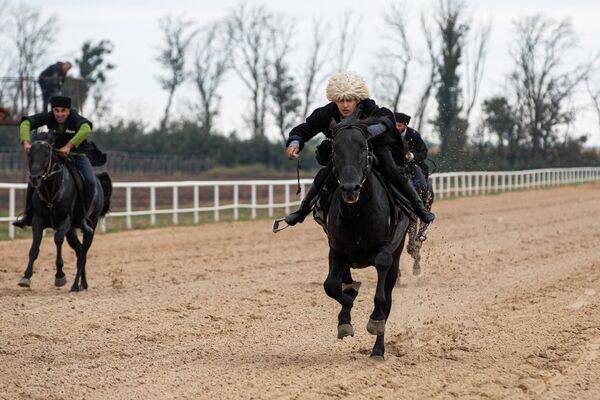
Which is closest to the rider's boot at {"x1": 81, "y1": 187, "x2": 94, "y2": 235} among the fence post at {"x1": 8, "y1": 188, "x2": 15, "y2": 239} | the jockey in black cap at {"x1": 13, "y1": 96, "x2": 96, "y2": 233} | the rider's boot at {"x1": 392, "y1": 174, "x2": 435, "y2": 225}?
the jockey in black cap at {"x1": 13, "y1": 96, "x2": 96, "y2": 233}

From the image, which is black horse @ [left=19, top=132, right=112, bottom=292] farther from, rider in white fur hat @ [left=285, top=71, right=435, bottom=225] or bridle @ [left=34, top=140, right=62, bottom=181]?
rider in white fur hat @ [left=285, top=71, right=435, bottom=225]

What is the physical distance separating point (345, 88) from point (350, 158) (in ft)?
3.14

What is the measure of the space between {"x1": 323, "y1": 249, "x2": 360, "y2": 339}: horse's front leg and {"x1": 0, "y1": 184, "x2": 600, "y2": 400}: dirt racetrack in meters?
0.25

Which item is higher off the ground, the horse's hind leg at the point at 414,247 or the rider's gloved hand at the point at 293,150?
the rider's gloved hand at the point at 293,150

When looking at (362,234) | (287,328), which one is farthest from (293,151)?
(287,328)

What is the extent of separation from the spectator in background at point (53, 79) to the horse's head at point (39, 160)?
10712 mm

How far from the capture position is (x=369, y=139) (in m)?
7.84

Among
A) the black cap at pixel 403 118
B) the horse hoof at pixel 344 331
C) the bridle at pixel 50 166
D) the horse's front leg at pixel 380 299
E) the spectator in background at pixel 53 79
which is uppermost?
the spectator in background at pixel 53 79

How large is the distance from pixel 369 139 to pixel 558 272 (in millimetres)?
7032

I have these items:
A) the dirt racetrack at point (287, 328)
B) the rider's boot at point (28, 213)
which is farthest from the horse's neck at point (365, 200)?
the rider's boot at point (28, 213)

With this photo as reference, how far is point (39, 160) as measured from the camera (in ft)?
38.7

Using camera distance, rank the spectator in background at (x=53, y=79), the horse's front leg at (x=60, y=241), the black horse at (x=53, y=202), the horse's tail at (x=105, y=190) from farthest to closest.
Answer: the spectator in background at (x=53, y=79), the horse's tail at (x=105, y=190), the horse's front leg at (x=60, y=241), the black horse at (x=53, y=202)

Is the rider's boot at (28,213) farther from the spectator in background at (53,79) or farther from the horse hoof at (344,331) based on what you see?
the spectator in background at (53,79)

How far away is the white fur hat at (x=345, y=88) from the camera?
7.96 meters
